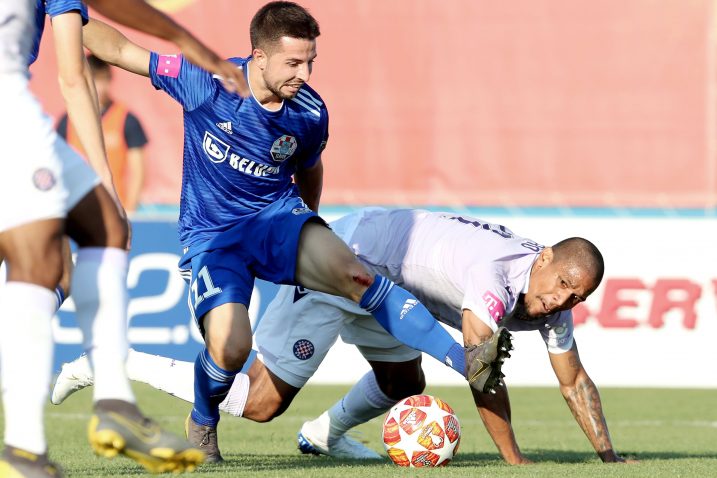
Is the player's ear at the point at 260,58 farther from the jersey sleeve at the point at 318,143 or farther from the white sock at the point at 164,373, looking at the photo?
the white sock at the point at 164,373

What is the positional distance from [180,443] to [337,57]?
1089 centimetres

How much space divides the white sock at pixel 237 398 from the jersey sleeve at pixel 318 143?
1102mm

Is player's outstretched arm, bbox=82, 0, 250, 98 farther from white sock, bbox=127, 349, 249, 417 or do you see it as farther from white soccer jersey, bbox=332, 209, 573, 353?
white sock, bbox=127, 349, 249, 417

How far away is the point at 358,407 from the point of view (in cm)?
659

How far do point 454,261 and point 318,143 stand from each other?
0.92 meters

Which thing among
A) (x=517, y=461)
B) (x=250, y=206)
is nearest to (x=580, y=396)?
(x=517, y=461)

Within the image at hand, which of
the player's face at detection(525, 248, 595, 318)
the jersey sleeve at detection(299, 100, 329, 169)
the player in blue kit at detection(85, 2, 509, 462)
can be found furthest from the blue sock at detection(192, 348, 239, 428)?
the player's face at detection(525, 248, 595, 318)

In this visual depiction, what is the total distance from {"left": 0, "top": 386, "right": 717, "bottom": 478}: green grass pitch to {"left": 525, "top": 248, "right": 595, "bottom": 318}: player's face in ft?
2.32

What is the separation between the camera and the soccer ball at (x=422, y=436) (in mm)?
5758

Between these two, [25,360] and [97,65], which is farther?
[97,65]

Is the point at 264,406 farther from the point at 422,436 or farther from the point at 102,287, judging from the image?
the point at 102,287

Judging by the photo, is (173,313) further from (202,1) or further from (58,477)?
(58,477)

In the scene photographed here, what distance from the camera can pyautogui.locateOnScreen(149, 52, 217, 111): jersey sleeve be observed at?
6105 mm

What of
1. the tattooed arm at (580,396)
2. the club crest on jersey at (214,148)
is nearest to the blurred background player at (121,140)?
the club crest on jersey at (214,148)
